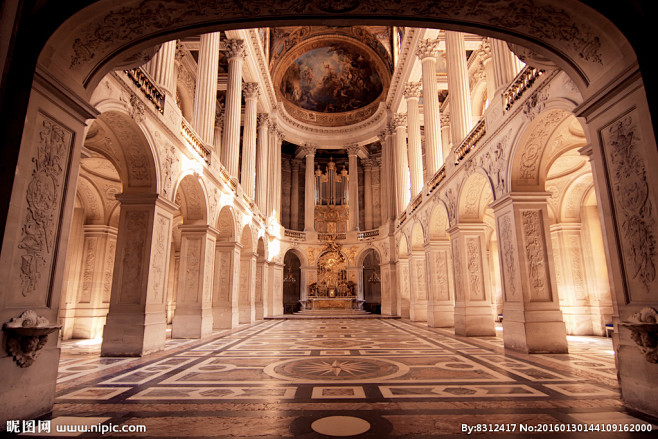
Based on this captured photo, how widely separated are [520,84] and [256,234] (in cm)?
1349

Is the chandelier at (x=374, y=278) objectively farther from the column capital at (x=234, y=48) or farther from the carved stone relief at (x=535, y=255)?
the carved stone relief at (x=535, y=255)

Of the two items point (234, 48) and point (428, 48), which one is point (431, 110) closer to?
point (428, 48)

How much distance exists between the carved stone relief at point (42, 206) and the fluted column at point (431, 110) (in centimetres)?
1216

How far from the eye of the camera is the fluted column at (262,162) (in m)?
20.8

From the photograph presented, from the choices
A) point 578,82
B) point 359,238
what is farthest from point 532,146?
point 359,238

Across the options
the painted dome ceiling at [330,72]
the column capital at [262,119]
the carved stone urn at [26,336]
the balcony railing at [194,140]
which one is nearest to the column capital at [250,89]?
the column capital at [262,119]

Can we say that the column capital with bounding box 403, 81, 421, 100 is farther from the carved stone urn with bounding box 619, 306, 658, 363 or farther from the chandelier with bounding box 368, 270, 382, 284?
the carved stone urn with bounding box 619, 306, 658, 363

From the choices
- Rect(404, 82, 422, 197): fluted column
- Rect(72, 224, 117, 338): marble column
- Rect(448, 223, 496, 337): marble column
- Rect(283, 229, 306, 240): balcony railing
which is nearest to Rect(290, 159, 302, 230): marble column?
Rect(283, 229, 306, 240): balcony railing

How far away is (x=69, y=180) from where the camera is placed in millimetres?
4426

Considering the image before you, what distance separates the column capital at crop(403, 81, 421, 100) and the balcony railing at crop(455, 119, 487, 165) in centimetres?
896

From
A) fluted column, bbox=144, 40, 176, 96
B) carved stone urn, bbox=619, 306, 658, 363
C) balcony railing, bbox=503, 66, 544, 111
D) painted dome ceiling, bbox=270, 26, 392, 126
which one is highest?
painted dome ceiling, bbox=270, 26, 392, 126

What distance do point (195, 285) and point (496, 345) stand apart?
26.9 ft

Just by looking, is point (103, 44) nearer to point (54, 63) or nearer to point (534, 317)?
point (54, 63)

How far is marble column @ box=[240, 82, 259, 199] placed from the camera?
17.6m
